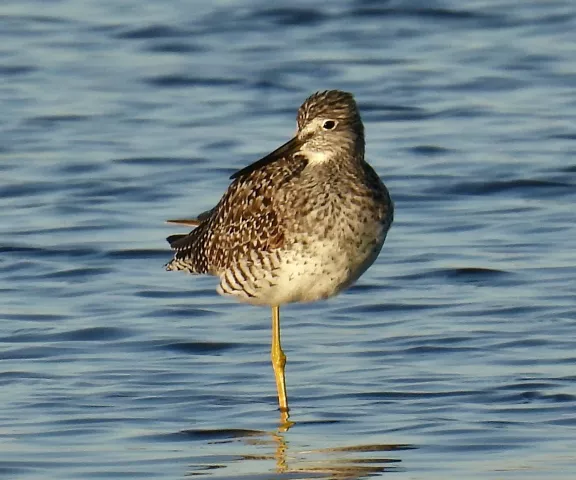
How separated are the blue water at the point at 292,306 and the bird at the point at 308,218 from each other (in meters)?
0.62

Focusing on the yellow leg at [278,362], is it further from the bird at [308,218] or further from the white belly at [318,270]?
the white belly at [318,270]

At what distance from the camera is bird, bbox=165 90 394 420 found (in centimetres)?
996

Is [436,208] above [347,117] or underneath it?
underneath

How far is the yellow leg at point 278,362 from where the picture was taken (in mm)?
10039

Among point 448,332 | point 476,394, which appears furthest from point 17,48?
point 476,394

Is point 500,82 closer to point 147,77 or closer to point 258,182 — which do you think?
point 147,77

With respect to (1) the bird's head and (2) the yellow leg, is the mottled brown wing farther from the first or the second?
(2) the yellow leg

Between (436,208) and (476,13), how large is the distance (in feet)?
24.7

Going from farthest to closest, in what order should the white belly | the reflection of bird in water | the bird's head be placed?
the bird's head, the white belly, the reflection of bird in water

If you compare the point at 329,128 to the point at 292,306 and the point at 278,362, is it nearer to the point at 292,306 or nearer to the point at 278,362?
the point at 278,362

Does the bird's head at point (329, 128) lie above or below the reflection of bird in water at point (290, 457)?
above

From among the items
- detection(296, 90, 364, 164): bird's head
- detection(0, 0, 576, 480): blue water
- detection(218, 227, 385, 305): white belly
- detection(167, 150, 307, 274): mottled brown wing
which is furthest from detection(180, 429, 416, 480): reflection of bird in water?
detection(296, 90, 364, 164): bird's head

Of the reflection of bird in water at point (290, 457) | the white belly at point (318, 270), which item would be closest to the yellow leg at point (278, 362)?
the white belly at point (318, 270)

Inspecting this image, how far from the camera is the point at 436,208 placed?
14641mm
